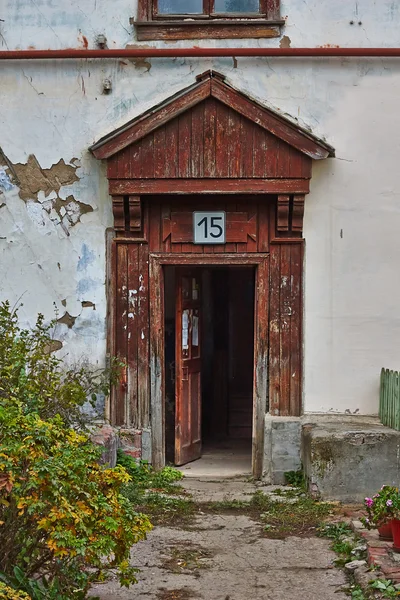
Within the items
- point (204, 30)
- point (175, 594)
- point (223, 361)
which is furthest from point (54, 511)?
point (223, 361)

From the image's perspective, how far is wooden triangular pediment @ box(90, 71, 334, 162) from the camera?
9836 millimetres

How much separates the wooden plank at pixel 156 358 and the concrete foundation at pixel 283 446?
1193mm

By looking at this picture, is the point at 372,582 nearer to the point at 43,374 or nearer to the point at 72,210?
the point at 43,374

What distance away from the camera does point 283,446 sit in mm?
10078

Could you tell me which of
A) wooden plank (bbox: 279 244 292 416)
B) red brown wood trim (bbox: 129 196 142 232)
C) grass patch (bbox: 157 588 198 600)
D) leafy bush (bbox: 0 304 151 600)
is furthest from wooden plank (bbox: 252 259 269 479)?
leafy bush (bbox: 0 304 151 600)

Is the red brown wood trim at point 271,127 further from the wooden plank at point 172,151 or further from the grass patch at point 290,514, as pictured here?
the grass patch at point 290,514

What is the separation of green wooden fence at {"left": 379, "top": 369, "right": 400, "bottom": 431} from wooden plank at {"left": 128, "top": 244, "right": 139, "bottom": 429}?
102 inches

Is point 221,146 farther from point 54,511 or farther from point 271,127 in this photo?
point 54,511

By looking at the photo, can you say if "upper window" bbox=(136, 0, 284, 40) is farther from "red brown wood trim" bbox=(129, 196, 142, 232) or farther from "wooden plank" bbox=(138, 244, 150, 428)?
"wooden plank" bbox=(138, 244, 150, 428)

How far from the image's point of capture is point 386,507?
23.3 feet

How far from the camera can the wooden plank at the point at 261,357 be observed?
1020 cm

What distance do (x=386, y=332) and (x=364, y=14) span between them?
3.32 metres

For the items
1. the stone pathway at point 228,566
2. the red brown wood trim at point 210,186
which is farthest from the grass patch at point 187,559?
the red brown wood trim at point 210,186

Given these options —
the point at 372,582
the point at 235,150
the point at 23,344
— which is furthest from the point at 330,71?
the point at 372,582
